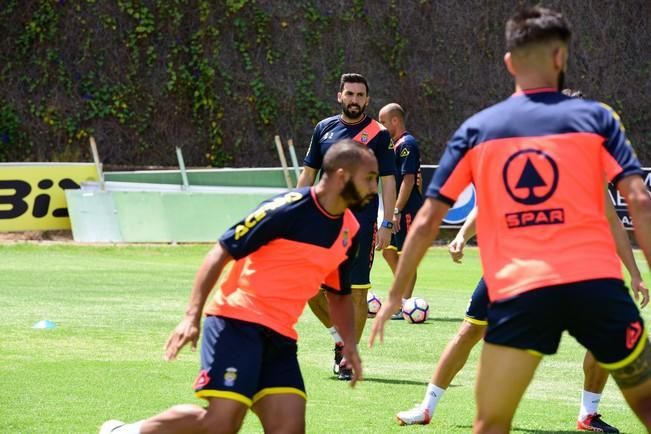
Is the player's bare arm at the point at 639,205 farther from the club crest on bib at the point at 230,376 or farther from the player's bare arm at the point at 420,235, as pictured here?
the club crest on bib at the point at 230,376

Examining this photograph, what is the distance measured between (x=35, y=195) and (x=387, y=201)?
1474 centimetres

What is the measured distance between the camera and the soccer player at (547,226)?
16.6ft

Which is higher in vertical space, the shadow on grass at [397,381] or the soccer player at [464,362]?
the soccer player at [464,362]

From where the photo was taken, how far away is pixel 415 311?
1373cm

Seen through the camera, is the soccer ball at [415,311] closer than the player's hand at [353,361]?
No

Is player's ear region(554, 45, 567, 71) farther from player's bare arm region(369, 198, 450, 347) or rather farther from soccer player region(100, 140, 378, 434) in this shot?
soccer player region(100, 140, 378, 434)

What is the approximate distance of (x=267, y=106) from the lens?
99.0 feet

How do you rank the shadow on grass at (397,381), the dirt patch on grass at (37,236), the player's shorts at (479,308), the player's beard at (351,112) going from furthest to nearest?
the dirt patch on grass at (37,236) → the player's beard at (351,112) → the shadow on grass at (397,381) → the player's shorts at (479,308)

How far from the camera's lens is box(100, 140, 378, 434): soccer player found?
19.0 feet

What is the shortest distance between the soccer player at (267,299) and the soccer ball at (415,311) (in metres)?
7.48

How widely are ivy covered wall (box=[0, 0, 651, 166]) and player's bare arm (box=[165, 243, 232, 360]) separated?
2420 centimetres

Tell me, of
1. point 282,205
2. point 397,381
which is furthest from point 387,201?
point 282,205

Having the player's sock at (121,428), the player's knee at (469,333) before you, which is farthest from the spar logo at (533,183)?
the player's knee at (469,333)

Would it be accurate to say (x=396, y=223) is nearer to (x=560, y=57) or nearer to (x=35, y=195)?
(x=560, y=57)
